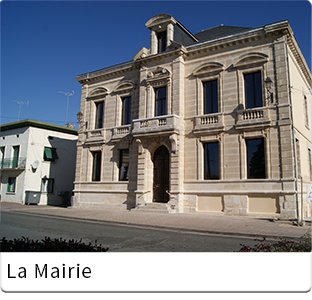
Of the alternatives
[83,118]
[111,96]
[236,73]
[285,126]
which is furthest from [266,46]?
[83,118]

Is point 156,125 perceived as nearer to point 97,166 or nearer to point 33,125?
point 97,166

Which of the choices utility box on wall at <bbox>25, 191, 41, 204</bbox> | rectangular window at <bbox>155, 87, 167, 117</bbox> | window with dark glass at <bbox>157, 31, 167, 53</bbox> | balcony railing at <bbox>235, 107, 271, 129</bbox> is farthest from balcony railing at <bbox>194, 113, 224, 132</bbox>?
utility box on wall at <bbox>25, 191, 41, 204</bbox>

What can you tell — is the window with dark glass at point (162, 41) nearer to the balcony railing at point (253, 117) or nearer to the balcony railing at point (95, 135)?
the balcony railing at point (95, 135)

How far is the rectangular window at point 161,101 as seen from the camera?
68.4 feet

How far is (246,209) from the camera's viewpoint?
16688 mm

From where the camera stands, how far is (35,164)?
1141 inches

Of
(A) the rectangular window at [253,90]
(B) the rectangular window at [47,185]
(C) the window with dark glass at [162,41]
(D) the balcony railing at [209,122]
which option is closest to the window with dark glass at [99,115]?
(C) the window with dark glass at [162,41]

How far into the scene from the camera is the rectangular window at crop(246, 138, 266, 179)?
16859 millimetres

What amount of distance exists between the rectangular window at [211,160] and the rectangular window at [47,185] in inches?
735

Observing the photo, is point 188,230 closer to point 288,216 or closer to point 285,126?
point 288,216

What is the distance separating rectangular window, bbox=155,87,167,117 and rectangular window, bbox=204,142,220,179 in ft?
14.0

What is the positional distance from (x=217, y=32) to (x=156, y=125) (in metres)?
9.65

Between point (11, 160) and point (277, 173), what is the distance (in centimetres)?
2661

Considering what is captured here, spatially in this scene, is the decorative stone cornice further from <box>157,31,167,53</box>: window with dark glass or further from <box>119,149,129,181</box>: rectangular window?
<box>119,149,129,181</box>: rectangular window
